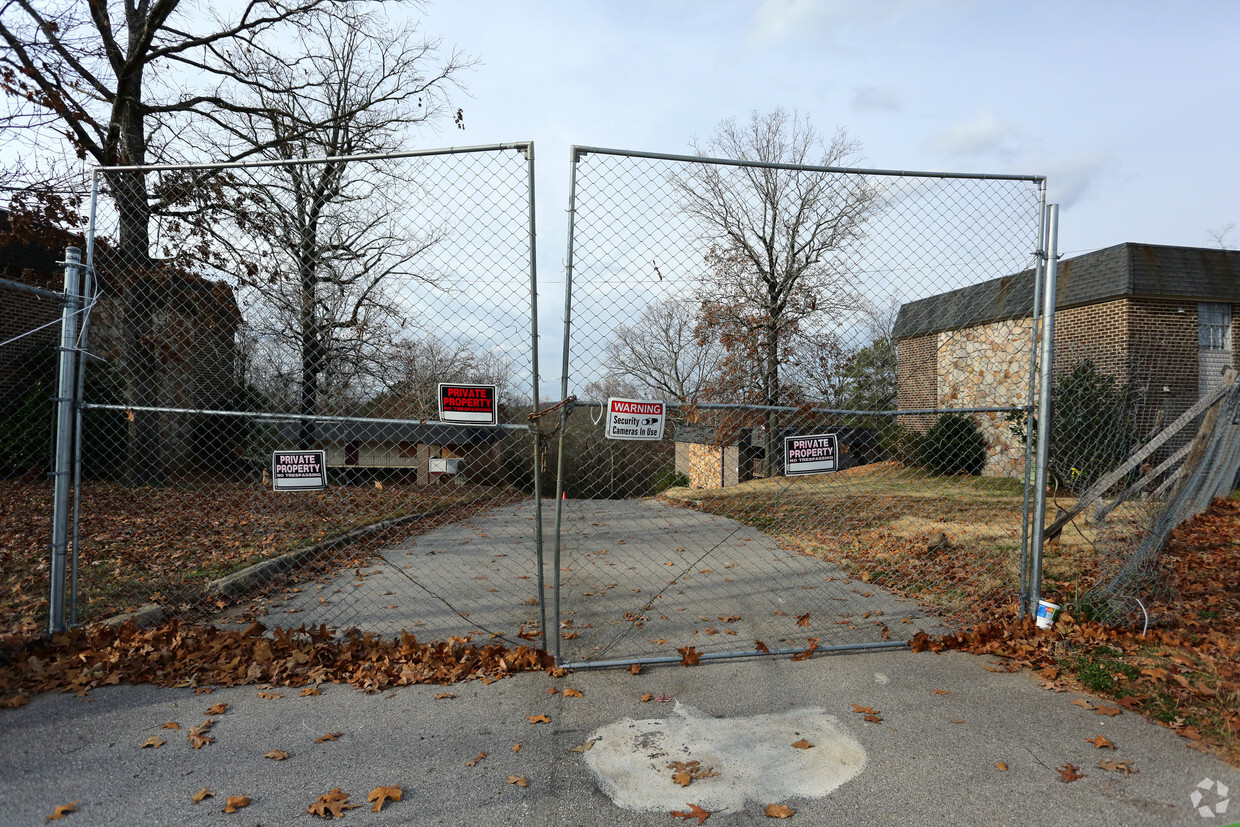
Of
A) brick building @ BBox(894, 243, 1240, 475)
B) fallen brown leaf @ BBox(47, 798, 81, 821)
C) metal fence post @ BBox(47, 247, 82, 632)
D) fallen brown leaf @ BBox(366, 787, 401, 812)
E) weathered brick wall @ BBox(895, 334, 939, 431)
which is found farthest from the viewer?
brick building @ BBox(894, 243, 1240, 475)

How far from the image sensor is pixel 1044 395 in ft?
14.9

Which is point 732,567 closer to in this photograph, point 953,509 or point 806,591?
point 806,591

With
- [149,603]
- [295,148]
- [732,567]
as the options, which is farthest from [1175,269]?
[295,148]

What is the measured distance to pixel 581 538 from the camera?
398 inches

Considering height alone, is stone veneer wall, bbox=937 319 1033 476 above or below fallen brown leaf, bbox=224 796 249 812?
above

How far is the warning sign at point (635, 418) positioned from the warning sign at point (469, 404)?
0.70 metres

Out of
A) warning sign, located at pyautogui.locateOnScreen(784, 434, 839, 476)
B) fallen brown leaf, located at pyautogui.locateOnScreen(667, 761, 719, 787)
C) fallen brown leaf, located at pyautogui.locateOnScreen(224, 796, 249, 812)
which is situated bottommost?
fallen brown leaf, located at pyautogui.locateOnScreen(224, 796, 249, 812)

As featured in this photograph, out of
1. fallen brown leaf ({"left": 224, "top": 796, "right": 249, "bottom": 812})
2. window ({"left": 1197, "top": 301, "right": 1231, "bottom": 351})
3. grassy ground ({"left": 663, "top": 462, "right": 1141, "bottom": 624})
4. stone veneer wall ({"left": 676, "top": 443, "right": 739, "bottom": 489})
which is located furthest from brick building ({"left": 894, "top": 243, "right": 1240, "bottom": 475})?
fallen brown leaf ({"left": 224, "top": 796, "right": 249, "bottom": 812})

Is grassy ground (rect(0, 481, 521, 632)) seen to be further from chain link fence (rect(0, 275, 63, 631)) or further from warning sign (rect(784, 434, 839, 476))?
warning sign (rect(784, 434, 839, 476))

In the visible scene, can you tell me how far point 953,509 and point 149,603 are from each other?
33.0 ft

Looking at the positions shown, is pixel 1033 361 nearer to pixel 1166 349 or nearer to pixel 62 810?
pixel 62 810

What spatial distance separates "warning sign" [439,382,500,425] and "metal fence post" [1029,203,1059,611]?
12.0ft

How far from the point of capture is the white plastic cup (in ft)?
14.9

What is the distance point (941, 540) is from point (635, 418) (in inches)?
201
